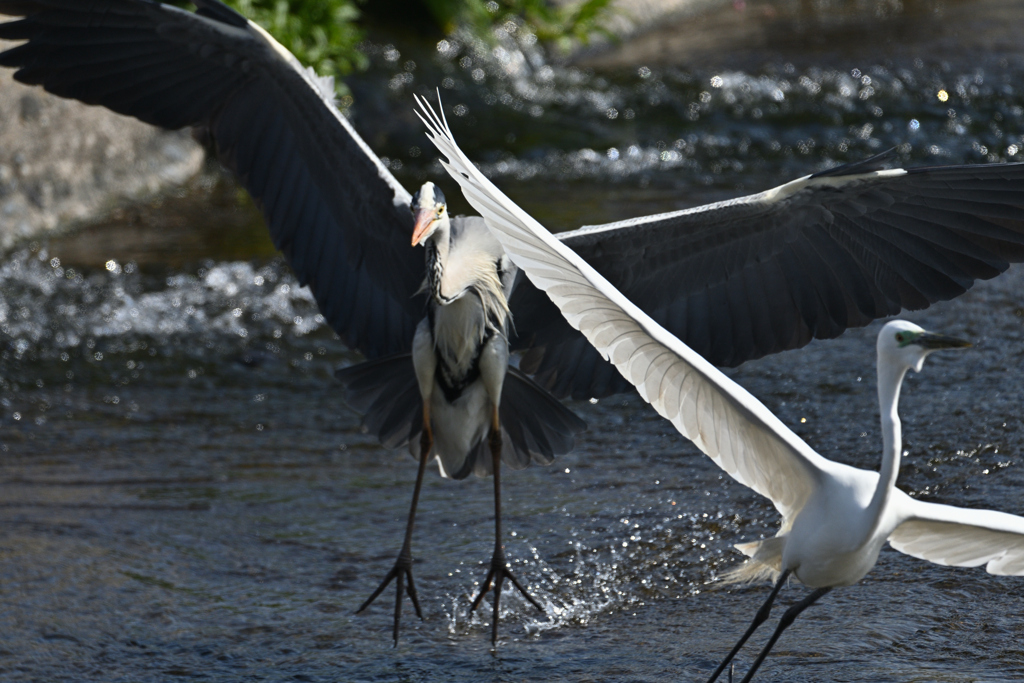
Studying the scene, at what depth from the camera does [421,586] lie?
372 cm

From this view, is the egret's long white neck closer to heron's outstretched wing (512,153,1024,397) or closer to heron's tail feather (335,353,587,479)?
heron's outstretched wing (512,153,1024,397)

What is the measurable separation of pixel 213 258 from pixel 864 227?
3999 mm

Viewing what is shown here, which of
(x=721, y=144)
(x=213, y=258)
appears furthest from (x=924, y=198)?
(x=721, y=144)

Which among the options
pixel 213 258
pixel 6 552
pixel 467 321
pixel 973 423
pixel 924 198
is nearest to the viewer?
pixel 924 198

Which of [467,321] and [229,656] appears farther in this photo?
[467,321]

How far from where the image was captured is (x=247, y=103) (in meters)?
4.04

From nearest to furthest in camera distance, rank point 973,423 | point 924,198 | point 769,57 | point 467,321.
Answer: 1. point 924,198
2. point 467,321
3. point 973,423
4. point 769,57

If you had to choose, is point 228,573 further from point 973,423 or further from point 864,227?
point 973,423

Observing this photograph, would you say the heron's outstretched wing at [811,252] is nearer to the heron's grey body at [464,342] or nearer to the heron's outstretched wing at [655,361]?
the heron's grey body at [464,342]

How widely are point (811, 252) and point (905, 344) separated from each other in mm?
1150

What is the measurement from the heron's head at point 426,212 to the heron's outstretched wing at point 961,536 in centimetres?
154

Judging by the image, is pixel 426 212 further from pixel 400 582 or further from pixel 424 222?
pixel 400 582

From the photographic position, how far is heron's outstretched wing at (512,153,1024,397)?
3.37 metres

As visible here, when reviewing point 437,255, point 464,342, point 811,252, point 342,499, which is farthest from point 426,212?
point 342,499
